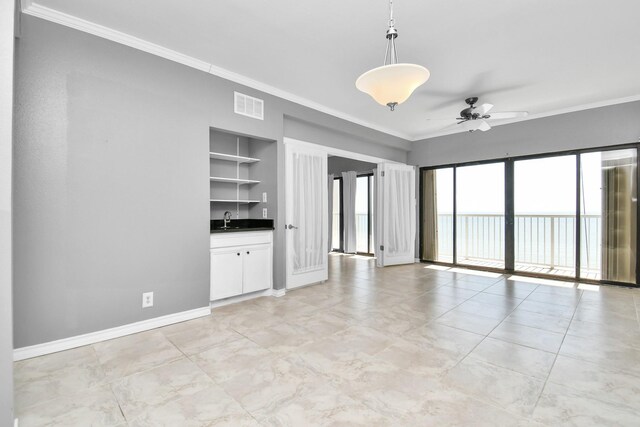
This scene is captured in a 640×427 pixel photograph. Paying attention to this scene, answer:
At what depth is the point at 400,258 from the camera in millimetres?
6270

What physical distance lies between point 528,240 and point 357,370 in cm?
523

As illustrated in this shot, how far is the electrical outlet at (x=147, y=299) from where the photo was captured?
283cm

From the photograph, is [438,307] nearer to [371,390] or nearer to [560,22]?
[371,390]

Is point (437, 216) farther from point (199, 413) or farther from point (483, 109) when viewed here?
point (199, 413)

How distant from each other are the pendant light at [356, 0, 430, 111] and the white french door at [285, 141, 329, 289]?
2.30m

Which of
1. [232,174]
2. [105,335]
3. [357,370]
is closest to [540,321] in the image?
[357,370]

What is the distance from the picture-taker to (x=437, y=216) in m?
6.45

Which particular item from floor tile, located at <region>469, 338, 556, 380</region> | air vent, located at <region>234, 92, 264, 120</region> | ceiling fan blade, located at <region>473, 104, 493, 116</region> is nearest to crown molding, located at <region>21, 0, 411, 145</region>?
air vent, located at <region>234, 92, 264, 120</region>

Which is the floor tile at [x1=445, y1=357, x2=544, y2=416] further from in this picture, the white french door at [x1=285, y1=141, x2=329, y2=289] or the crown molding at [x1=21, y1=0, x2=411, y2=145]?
the crown molding at [x1=21, y1=0, x2=411, y2=145]

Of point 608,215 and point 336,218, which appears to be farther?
point 336,218

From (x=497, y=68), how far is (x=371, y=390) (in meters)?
3.62

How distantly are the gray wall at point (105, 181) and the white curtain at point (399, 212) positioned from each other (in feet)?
12.3

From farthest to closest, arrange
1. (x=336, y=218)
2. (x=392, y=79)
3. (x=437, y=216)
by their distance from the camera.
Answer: (x=336, y=218)
(x=437, y=216)
(x=392, y=79)

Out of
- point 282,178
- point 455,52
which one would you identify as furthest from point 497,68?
point 282,178
